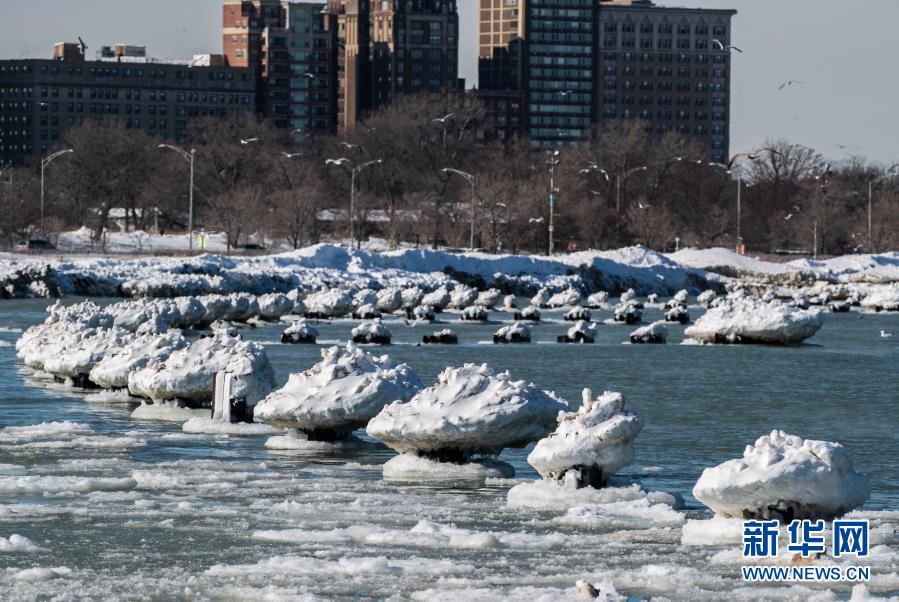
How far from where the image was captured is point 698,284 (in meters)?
128

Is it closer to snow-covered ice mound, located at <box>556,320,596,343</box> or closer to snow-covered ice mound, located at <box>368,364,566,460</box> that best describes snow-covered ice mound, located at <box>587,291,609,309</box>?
snow-covered ice mound, located at <box>556,320,596,343</box>

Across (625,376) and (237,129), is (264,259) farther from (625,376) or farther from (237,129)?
(237,129)

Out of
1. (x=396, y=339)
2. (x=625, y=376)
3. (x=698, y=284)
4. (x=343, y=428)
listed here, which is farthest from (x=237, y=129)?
(x=343, y=428)

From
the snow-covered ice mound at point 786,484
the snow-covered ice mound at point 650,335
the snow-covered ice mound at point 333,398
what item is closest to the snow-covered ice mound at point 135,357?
the snow-covered ice mound at point 333,398

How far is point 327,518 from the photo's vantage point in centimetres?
2178

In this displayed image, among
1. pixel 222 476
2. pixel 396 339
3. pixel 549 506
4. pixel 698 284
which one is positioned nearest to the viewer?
pixel 549 506

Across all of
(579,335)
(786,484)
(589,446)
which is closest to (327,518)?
(589,446)

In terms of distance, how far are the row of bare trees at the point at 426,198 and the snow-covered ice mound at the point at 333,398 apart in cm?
10610

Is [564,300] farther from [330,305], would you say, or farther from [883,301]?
[330,305]

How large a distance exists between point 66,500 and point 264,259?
→ 3515 inches

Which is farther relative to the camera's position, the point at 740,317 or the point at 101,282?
the point at 101,282

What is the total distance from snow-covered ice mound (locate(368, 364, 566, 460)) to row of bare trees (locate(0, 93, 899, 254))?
110 meters

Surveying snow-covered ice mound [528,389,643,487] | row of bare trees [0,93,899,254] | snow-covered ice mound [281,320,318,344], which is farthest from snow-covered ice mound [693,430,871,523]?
row of bare trees [0,93,899,254]

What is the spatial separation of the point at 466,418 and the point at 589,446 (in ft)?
8.08
